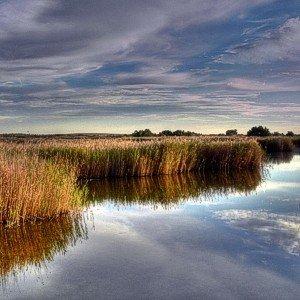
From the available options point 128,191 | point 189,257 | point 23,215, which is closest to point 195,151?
point 128,191

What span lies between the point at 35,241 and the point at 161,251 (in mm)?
2477

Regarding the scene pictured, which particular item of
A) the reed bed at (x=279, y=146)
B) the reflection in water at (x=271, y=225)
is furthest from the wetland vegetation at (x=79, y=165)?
the reed bed at (x=279, y=146)

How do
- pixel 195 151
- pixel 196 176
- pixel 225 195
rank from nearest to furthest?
pixel 225 195, pixel 196 176, pixel 195 151

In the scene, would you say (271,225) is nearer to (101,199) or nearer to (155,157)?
(101,199)

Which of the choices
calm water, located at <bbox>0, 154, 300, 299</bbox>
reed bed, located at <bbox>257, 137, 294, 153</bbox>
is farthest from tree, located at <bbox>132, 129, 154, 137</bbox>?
calm water, located at <bbox>0, 154, 300, 299</bbox>

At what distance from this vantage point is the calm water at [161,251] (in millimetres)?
6648

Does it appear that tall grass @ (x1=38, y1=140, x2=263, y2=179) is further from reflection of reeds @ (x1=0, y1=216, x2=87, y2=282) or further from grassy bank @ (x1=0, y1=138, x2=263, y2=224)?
reflection of reeds @ (x1=0, y1=216, x2=87, y2=282)

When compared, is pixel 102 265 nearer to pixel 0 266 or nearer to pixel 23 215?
pixel 0 266

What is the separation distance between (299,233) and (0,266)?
549cm

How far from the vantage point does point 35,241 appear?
9.45 meters

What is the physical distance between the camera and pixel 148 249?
8.77 meters

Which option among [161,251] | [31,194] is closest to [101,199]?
[31,194]

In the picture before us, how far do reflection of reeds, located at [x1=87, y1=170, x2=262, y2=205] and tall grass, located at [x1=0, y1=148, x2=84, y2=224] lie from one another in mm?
3046

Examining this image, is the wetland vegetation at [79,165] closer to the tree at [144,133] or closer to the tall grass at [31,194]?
the tall grass at [31,194]
